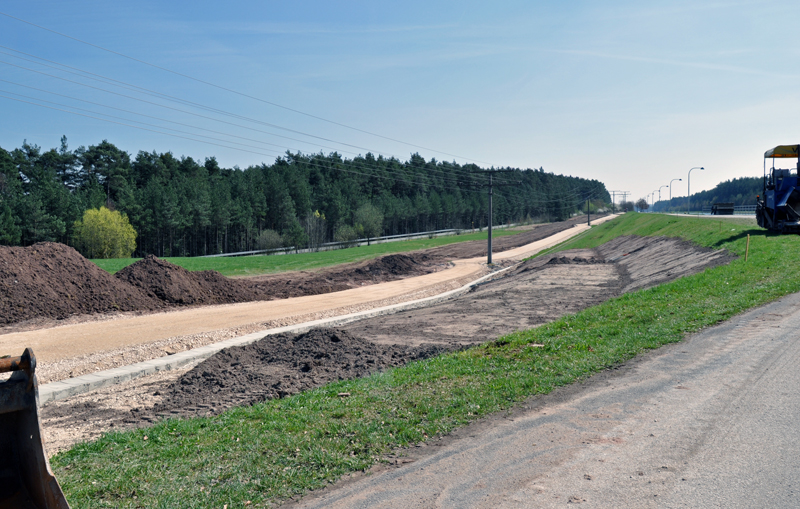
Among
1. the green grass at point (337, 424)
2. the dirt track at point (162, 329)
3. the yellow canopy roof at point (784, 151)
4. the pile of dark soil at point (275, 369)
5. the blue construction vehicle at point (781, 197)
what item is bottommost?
the dirt track at point (162, 329)

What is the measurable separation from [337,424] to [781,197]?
25186 mm

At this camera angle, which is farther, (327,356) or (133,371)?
(133,371)

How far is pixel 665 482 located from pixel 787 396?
10.9 ft

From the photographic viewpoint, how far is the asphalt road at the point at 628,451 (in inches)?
177

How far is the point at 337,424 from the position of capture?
642 centimetres

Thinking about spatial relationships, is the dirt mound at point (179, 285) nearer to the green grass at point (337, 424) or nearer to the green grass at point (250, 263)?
the green grass at point (250, 263)

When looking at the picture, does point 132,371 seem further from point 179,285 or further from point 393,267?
point 393,267

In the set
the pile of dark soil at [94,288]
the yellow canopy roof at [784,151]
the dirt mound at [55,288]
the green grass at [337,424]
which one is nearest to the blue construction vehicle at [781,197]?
the yellow canopy roof at [784,151]

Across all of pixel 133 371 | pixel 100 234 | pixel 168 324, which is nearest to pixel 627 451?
pixel 133 371

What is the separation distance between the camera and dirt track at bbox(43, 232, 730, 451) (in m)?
8.48

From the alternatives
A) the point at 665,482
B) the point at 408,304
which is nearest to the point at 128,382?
the point at 665,482

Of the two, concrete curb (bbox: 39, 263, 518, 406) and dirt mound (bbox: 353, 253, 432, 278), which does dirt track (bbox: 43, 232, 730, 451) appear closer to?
concrete curb (bbox: 39, 263, 518, 406)

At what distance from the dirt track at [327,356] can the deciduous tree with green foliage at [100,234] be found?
4928cm

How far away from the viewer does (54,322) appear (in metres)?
18.2
